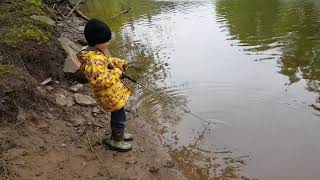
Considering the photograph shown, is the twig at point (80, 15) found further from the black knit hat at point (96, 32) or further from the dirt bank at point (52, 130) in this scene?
the black knit hat at point (96, 32)

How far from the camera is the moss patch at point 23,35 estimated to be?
24.9ft

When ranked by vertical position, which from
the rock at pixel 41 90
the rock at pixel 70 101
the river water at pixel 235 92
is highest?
the rock at pixel 41 90

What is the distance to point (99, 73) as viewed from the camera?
16.5ft

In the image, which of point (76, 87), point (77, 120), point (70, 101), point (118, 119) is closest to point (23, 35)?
point (76, 87)

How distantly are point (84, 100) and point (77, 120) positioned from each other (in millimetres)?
800

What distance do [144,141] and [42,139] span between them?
1.51 metres

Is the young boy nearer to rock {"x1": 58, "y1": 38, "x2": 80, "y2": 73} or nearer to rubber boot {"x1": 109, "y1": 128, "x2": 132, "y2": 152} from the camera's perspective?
rubber boot {"x1": 109, "y1": 128, "x2": 132, "y2": 152}

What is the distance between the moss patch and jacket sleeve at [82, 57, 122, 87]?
3.03 metres

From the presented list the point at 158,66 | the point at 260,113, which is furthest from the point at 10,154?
the point at 158,66

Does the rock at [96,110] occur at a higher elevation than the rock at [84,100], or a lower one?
lower

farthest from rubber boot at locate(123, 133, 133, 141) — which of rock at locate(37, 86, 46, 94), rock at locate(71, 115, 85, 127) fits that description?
rock at locate(37, 86, 46, 94)

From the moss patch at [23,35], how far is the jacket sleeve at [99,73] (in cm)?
303

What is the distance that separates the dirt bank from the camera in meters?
4.84

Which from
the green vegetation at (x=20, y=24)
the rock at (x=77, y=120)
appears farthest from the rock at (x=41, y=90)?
the green vegetation at (x=20, y=24)
